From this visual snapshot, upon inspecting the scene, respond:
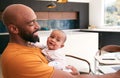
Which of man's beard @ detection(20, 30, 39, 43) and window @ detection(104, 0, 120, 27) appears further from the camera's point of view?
window @ detection(104, 0, 120, 27)

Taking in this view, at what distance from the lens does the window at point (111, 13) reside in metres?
8.09

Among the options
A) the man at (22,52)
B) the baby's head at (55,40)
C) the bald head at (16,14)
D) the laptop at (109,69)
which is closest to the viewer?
the man at (22,52)

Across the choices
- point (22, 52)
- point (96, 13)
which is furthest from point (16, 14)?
point (96, 13)

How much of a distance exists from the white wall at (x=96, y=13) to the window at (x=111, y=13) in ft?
0.60

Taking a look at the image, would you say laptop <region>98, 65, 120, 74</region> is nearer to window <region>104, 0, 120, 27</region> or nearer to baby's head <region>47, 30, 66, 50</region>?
baby's head <region>47, 30, 66, 50</region>

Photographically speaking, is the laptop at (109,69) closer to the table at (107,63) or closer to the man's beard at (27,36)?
the table at (107,63)

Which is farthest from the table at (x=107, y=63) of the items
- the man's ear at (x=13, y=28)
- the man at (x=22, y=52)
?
the man's ear at (x=13, y=28)

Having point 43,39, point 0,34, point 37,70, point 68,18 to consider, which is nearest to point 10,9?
point 37,70

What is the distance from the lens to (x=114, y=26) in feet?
26.5

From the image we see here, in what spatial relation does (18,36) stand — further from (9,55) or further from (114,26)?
(114,26)

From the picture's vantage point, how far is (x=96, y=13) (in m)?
8.25

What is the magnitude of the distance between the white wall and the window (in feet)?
0.60

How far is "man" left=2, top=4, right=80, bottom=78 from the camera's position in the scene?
127 cm

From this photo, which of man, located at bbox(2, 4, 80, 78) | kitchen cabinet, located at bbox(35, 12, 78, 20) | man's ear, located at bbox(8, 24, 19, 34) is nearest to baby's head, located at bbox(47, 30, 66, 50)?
man, located at bbox(2, 4, 80, 78)
